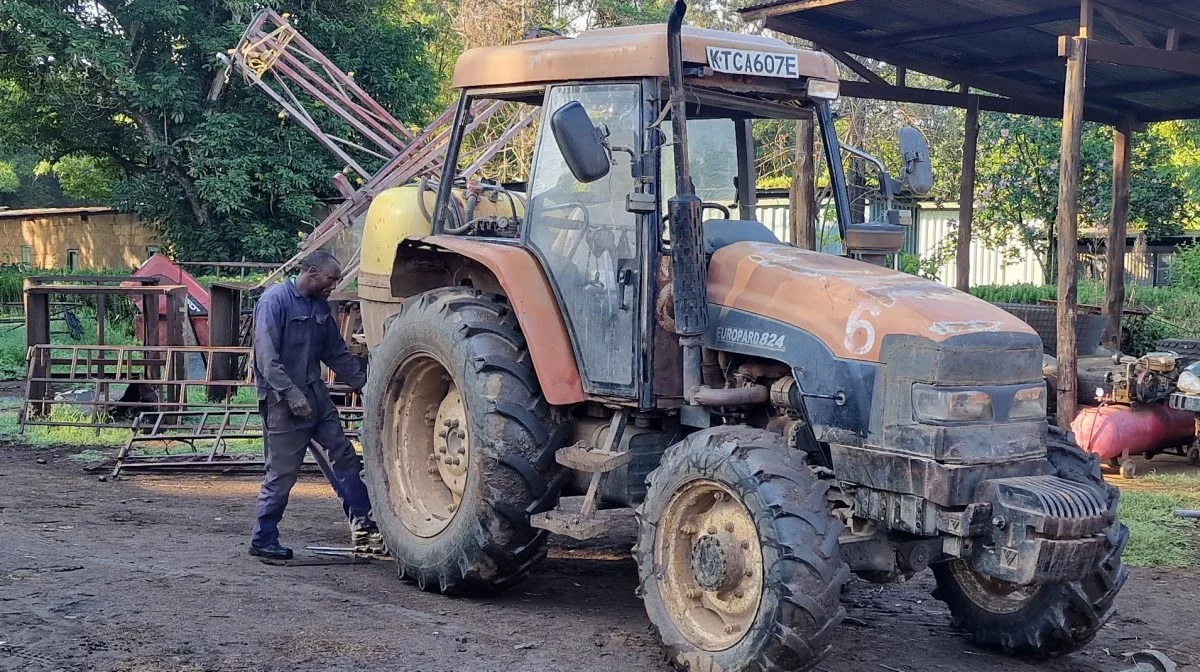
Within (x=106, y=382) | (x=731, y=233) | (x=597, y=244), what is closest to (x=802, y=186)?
→ (x=731, y=233)

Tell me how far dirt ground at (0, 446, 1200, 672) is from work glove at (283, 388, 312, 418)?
85 cm

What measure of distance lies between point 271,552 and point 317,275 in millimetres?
1570

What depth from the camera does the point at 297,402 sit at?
22.9ft

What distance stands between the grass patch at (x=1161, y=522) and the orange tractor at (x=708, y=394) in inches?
103

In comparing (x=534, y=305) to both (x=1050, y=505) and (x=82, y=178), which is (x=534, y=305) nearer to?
(x=1050, y=505)

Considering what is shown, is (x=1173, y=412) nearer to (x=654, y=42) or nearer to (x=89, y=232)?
(x=654, y=42)

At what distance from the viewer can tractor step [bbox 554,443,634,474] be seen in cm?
567

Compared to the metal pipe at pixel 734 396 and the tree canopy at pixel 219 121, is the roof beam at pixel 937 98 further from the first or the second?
the metal pipe at pixel 734 396

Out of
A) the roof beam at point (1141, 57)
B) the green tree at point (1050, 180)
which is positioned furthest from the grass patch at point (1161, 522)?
the green tree at point (1050, 180)

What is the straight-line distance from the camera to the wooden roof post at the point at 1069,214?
978cm

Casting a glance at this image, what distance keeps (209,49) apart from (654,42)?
19.9m

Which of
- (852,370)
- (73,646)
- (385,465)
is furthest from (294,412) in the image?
(852,370)

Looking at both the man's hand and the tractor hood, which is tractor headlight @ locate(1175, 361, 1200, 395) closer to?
the tractor hood

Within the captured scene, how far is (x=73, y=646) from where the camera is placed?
527 cm
